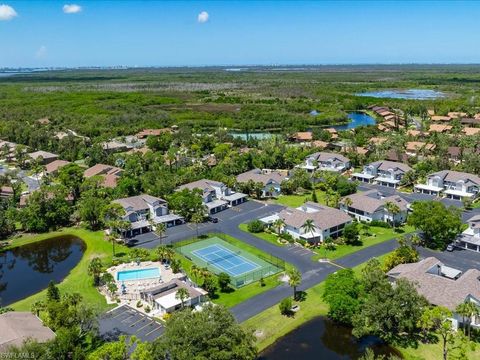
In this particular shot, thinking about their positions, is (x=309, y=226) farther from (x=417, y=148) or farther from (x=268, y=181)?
(x=417, y=148)

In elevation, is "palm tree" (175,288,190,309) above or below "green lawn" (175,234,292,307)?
above

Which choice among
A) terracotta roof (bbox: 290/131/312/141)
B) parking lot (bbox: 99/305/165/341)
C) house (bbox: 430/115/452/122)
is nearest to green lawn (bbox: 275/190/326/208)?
parking lot (bbox: 99/305/165/341)

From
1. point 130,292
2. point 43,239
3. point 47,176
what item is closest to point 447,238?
point 130,292

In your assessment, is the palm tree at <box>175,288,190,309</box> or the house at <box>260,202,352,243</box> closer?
the palm tree at <box>175,288,190,309</box>

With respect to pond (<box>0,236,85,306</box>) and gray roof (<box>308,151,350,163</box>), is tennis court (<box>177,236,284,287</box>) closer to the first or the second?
pond (<box>0,236,85,306</box>)

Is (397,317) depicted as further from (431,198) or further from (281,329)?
(431,198)
